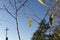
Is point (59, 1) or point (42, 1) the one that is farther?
point (59, 1)

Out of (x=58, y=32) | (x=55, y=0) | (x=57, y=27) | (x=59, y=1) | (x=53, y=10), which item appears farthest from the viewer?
(x=57, y=27)

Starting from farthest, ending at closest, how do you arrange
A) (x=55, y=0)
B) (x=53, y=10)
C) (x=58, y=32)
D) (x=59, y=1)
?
(x=58, y=32) → (x=55, y=0) → (x=59, y=1) → (x=53, y=10)

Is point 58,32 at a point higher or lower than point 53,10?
lower

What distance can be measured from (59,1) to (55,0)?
0.41m

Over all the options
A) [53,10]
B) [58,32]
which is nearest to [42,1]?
[53,10]

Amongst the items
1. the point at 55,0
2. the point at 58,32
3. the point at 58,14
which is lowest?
the point at 58,32

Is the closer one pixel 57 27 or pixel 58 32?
pixel 58 32

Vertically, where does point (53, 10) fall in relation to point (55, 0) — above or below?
below

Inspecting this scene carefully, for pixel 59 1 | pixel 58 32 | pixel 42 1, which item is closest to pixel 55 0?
pixel 59 1

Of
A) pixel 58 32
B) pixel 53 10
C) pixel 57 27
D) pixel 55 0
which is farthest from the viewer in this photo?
pixel 57 27

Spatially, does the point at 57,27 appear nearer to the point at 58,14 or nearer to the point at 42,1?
Result: the point at 58,14

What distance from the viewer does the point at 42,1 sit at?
5.51 m

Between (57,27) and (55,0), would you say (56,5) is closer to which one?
(55,0)

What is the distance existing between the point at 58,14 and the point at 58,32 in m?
2.26
